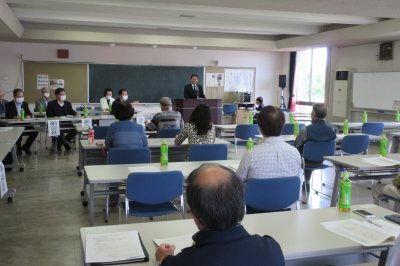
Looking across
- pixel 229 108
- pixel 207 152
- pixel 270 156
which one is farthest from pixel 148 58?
pixel 270 156

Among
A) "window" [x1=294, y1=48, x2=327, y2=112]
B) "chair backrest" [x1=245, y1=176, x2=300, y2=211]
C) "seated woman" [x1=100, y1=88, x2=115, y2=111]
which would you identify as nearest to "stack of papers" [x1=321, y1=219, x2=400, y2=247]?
"chair backrest" [x1=245, y1=176, x2=300, y2=211]

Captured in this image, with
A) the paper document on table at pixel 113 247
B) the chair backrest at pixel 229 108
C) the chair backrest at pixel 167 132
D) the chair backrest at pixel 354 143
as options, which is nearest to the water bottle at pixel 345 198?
the paper document on table at pixel 113 247

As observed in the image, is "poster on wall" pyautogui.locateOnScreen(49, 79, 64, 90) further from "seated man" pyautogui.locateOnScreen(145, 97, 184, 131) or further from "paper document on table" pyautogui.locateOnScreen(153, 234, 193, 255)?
"paper document on table" pyautogui.locateOnScreen(153, 234, 193, 255)

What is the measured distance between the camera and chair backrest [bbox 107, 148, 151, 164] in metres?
3.65

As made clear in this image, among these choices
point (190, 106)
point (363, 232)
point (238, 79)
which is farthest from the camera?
point (238, 79)

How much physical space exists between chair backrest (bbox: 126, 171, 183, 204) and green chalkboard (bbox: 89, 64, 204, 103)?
8.83 meters

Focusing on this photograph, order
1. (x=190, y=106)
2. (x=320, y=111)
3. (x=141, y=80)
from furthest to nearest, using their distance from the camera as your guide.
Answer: (x=141, y=80) → (x=190, y=106) → (x=320, y=111)

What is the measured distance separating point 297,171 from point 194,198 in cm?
174

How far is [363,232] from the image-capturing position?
6.24ft

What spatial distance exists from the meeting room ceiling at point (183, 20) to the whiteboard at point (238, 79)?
1448 millimetres

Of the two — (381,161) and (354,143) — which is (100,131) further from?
(381,161)

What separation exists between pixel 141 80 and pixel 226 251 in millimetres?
10748

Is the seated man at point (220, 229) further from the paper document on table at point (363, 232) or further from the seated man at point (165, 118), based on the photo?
the seated man at point (165, 118)

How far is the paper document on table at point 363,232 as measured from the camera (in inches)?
70.7
